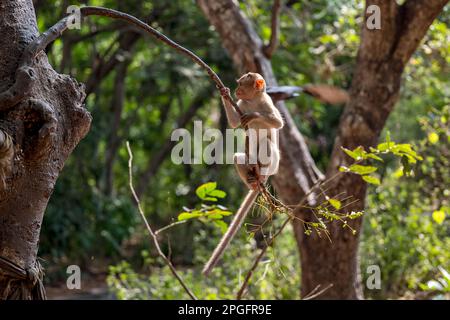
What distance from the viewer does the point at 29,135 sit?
2619 millimetres

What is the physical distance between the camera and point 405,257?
7.27 metres

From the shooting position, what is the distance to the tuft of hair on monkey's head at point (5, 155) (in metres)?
2.43

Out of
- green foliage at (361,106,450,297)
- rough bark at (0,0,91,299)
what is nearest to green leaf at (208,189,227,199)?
rough bark at (0,0,91,299)

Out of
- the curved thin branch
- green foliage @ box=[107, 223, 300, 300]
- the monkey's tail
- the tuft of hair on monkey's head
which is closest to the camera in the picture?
the tuft of hair on monkey's head

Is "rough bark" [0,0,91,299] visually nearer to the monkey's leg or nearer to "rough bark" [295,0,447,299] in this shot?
the monkey's leg

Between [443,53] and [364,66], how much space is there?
97.6 inches

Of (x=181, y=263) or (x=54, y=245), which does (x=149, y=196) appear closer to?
(x=181, y=263)

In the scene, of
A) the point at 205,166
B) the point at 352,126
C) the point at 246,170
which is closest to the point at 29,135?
the point at 246,170

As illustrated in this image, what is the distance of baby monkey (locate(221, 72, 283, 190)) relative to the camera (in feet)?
11.4

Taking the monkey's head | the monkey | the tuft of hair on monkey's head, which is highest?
the monkey's head

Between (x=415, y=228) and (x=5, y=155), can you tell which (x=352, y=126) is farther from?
(x=5, y=155)

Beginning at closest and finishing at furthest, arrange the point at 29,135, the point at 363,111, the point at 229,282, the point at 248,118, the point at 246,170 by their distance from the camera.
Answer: the point at 29,135 < the point at 248,118 < the point at 246,170 < the point at 363,111 < the point at 229,282

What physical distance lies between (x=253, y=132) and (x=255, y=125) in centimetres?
6
